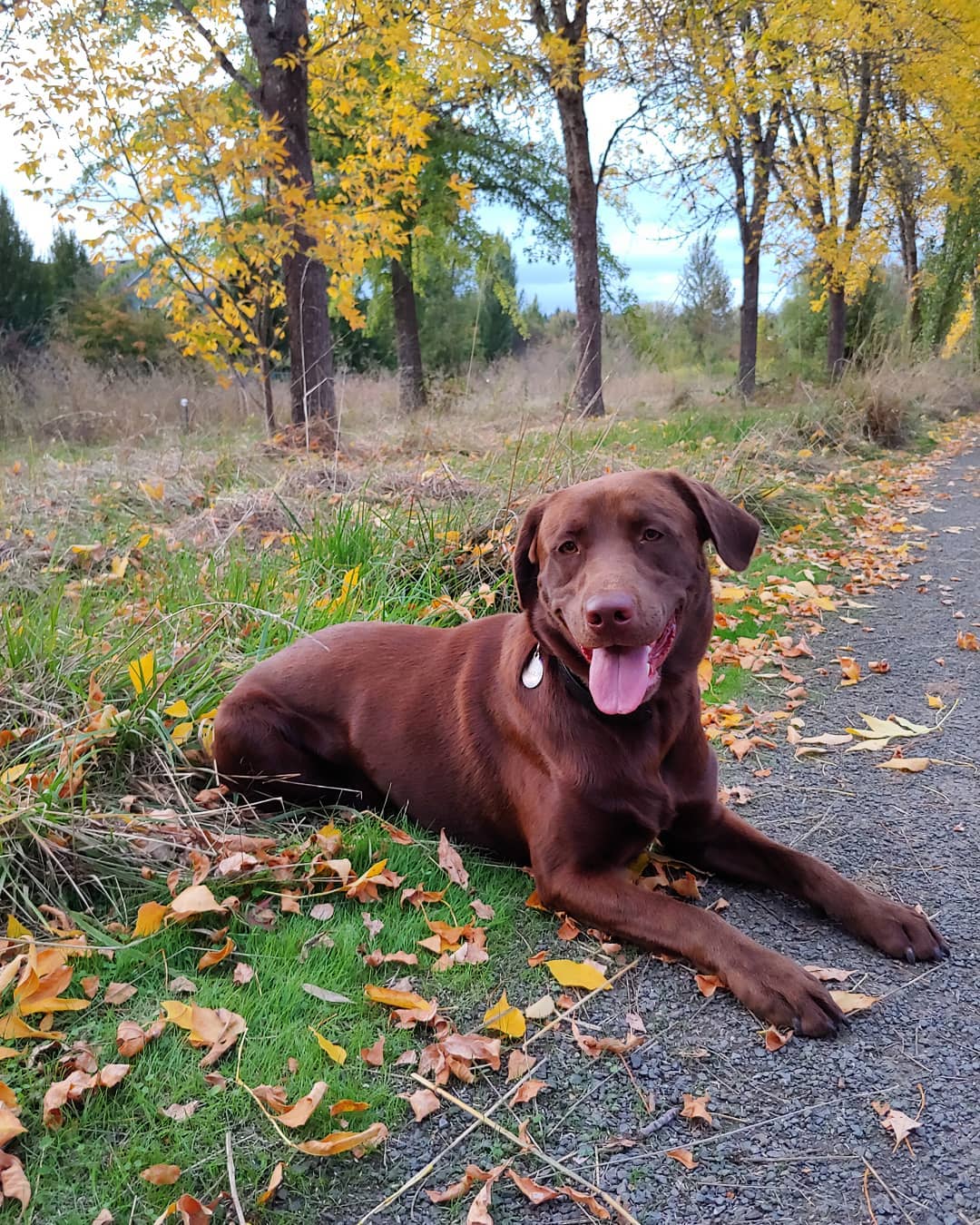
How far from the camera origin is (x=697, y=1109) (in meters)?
1.80

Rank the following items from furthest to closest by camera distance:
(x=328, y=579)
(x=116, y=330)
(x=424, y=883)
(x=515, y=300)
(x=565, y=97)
Result: 1. (x=116, y=330)
2. (x=515, y=300)
3. (x=565, y=97)
4. (x=328, y=579)
5. (x=424, y=883)

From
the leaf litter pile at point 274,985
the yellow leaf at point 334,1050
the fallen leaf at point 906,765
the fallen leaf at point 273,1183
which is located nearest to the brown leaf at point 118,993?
the leaf litter pile at point 274,985

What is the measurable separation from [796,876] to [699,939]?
49cm

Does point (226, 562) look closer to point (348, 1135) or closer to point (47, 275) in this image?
point (348, 1135)

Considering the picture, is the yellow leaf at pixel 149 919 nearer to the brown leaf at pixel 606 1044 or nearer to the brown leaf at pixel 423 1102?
the brown leaf at pixel 423 1102

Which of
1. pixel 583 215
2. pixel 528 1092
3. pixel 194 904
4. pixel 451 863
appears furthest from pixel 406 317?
pixel 528 1092

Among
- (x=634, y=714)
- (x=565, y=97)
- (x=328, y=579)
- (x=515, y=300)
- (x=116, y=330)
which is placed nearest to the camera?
(x=634, y=714)

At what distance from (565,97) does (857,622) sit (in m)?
9.51

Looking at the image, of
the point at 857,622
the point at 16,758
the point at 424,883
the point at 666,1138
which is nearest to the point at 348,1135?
the point at 666,1138

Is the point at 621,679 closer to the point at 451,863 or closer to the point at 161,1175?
the point at 451,863

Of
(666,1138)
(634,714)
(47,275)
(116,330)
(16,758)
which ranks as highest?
(47,275)

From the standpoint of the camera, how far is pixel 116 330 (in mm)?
18656

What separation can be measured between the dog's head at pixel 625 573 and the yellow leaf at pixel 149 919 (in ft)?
4.20

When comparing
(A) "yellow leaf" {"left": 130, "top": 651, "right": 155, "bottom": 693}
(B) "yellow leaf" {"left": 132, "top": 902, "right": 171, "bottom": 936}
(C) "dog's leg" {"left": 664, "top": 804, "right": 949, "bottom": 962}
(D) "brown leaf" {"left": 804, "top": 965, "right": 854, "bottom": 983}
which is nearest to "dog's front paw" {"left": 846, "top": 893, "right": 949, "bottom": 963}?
(C) "dog's leg" {"left": 664, "top": 804, "right": 949, "bottom": 962}
